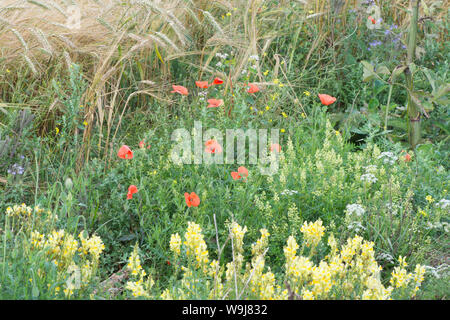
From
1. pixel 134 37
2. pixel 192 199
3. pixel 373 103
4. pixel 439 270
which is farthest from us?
pixel 373 103

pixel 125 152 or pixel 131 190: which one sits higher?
pixel 125 152

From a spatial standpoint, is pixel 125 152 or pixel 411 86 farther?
pixel 411 86

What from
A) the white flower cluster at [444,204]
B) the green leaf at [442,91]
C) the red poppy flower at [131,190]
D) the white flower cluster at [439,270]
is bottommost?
the white flower cluster at [439,270]

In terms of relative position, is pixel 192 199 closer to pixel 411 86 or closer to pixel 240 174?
pixel 240 174

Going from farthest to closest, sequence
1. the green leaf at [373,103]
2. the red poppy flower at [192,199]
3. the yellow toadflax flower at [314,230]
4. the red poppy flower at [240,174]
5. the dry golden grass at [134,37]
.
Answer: the green leaf at [373,103] → the dry golden grass at [134,37] → the red poppy flower at [240,174] → the red poppy flower at [192,199] → the yellow toadflax flower at [314,230]

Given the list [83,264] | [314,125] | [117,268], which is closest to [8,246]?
[83,264]

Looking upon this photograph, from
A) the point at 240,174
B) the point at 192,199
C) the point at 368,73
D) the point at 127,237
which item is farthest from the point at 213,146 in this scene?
the point at 368,73

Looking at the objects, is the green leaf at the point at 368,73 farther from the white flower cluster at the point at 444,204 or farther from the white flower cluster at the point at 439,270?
the white flower cluster at the point at 439,270

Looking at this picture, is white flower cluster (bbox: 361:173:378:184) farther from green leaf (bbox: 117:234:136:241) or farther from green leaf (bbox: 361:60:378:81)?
green leaf (bbox: 117:234:136:241)

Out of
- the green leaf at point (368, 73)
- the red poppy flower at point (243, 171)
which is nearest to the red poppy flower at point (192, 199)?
→ the red poppy flower at point (243, 171)

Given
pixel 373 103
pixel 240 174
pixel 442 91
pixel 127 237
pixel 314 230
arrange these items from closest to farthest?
pixel 314 230
pixel 127 237
pixel 240 174
pixel 442 91
pixel 373 103

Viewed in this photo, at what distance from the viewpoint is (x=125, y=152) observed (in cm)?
255

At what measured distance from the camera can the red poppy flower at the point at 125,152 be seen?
2543 millimetres
